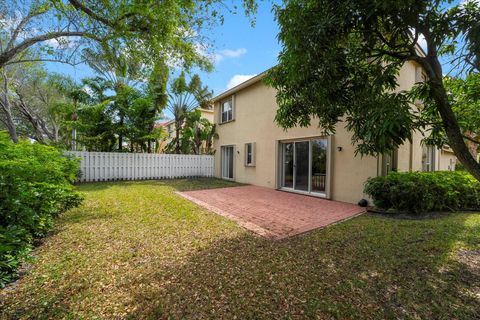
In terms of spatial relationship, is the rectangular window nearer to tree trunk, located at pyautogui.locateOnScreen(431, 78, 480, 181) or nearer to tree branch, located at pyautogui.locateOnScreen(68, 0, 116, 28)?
tree trunk, located at pyautogui.locateOnScreen(431, 78, 480, 181)

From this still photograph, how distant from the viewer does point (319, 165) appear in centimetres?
888

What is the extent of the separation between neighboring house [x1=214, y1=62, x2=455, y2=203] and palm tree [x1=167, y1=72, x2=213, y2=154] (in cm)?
127

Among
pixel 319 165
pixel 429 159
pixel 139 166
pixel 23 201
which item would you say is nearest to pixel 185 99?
pixel 139 166

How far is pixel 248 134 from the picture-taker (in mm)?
12789

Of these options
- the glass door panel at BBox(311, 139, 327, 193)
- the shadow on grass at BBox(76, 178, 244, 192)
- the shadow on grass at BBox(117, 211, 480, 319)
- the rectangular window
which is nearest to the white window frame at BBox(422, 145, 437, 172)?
the rectangular window

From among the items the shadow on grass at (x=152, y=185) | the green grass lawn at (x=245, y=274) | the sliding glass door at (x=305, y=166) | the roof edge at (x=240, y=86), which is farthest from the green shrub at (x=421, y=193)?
the shadow on grass at (x=152, y=185)

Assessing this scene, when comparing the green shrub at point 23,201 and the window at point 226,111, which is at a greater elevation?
the window at point 226,111

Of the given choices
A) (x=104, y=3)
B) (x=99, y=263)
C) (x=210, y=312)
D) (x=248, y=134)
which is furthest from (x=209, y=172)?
(x=210, y=312)

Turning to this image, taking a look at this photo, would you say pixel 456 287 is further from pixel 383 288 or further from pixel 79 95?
pixel 79 95

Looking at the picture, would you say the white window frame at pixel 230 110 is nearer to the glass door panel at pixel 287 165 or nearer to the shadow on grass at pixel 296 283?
the glass door panel at pixel 287 165

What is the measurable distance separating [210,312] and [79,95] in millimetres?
16323

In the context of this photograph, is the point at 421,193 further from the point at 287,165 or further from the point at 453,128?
the point at 287,165

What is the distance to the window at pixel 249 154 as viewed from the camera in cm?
1228

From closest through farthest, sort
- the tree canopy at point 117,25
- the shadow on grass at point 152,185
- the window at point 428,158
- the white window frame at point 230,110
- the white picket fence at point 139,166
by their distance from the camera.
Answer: the tree canopy at point 117,25 < the window at point 428,158 < the shadow on grass at point 152,185 < the white picket fence at point 139,166 < the white window frame at point 230,110
